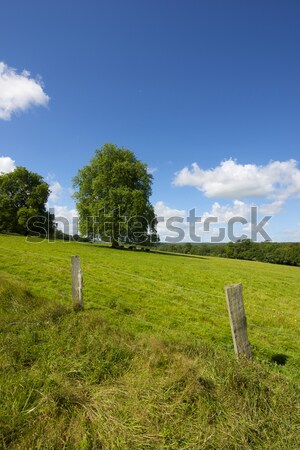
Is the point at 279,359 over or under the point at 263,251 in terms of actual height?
over

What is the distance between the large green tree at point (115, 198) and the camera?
34.8 m

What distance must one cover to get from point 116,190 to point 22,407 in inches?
1289

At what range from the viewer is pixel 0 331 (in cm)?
507

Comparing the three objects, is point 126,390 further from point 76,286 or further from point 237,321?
point 76,286

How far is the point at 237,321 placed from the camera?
462 centimetres

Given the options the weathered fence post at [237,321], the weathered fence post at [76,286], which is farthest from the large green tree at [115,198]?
the weathered fence post at [237,321]

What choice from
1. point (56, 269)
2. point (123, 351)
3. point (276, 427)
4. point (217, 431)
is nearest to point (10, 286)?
point (123, 351)

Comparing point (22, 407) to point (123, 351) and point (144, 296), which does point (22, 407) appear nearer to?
point (123, 351)

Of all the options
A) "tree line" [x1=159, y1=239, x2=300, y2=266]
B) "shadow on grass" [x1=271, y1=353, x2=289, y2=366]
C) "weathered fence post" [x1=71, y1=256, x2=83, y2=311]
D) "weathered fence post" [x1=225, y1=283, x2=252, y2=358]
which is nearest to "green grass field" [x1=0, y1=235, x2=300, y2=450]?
"shadow on grass" [x1=271, y1=353, x2=289, y2=366]

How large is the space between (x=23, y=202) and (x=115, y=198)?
18.8 metres

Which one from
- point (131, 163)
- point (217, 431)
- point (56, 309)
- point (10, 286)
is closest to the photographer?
point (217, 431)

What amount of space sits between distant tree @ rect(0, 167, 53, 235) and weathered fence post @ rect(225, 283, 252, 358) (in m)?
41.0

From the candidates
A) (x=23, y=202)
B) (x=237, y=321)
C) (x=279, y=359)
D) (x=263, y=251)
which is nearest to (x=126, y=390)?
(x=237, y=321)

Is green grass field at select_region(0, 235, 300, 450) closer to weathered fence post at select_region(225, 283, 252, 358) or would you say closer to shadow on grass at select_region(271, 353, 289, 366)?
shadow on grass at select_region(271, 353, 289, 366)
